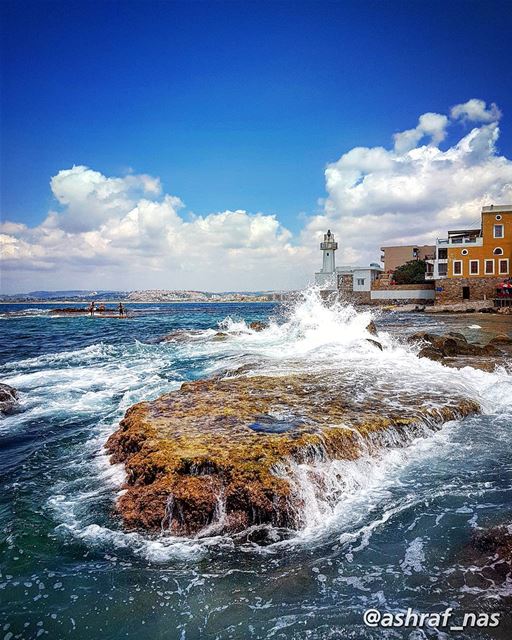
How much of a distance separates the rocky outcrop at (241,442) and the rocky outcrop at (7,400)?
177 inches

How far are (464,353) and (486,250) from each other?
126 ft

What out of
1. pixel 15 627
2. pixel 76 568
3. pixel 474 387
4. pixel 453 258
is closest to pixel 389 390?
pixel 474 387

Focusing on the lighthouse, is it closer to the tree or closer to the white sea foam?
the tree

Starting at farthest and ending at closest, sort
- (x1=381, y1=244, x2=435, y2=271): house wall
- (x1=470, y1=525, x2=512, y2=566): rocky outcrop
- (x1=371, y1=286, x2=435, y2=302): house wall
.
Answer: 1. (x1=381, y1=244, x2=435, y2=271): house wall
2. (x1=371, y1=286, x2=435, y2=302): house wall
3. (x1=470, y1=525, x2=512, y2=566): rocky outcrop

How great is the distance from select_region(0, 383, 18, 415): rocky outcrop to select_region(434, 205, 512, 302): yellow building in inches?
1976

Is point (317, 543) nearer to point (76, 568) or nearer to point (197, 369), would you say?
point (76, 568)

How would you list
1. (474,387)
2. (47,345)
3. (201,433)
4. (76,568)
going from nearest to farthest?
(76,568), (201,433), (474,387), (47,345)

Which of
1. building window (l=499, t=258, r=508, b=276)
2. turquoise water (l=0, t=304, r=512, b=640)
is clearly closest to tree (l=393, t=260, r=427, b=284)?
building window (l=499, t=258, r=508, b=276)

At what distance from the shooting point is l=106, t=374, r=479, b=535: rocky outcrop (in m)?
5.07

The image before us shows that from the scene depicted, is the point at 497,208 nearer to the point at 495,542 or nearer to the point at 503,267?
the point at 503,267

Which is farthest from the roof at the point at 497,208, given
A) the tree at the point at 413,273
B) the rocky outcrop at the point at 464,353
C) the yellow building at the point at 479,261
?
the rocky outcrop at the point at 464,353

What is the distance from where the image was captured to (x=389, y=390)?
9.80 meters

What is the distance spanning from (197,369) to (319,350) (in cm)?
493

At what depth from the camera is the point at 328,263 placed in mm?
70250
